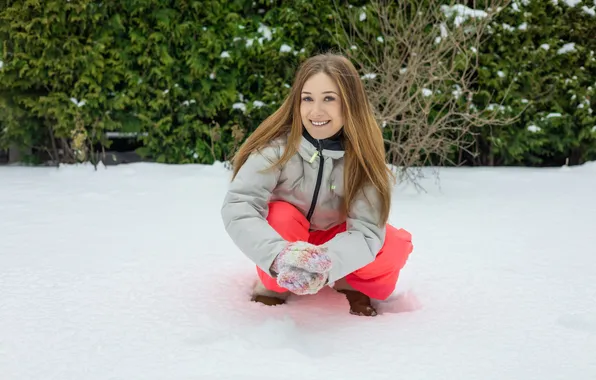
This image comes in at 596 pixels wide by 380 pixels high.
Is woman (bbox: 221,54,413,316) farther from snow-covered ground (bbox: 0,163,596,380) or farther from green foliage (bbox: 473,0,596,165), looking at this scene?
green foliage (bbox: 473,0,596,165)

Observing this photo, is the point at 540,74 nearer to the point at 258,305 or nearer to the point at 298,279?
the point at 258,305

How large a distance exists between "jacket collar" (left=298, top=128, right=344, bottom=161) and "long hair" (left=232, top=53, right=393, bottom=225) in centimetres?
2

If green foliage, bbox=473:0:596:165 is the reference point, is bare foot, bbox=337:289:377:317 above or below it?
below

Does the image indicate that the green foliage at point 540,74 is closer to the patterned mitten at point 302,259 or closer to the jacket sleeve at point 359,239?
the jacket sleeve at point 359,239

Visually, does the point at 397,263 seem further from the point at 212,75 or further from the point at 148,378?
the point at 212,75

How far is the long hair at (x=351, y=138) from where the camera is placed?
2.00 m

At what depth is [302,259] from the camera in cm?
175

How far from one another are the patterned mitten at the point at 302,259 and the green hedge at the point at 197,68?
306 centimetres

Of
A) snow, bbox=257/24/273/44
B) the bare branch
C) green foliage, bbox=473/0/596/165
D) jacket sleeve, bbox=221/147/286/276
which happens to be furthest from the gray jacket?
green foliage, bbox=473/0/596/165

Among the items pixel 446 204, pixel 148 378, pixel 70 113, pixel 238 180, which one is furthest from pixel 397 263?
pixel 70 113

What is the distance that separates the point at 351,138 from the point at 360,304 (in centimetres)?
59

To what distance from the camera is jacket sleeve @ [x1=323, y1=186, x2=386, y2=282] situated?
1.87 meters

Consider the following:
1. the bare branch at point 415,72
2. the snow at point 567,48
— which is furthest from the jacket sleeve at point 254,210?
the snow at point 567,48

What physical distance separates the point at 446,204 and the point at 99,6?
10.6ft
